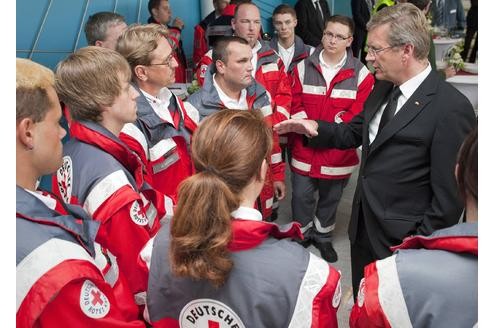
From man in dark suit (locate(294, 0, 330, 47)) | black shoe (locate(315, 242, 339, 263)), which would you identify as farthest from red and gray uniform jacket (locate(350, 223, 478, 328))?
man in dark suit (locate(294, 0, 330, 47))

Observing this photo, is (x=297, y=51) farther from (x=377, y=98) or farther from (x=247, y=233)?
(x=247, y=233)

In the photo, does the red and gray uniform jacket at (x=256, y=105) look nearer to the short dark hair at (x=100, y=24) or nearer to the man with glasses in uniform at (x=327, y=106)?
the man with glasses in uniform at (x=327, y=106)

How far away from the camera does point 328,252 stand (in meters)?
3.47

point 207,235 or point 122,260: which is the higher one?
point 207,235

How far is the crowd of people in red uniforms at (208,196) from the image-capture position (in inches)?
42.1

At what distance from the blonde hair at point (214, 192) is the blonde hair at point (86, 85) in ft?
2.13

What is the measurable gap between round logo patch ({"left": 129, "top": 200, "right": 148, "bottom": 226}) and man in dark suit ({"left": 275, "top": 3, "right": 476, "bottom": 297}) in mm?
1048

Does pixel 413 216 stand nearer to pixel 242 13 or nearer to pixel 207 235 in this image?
pixel 207 235

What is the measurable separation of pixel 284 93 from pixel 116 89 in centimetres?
183

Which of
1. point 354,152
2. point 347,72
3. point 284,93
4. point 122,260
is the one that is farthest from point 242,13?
point 122,260

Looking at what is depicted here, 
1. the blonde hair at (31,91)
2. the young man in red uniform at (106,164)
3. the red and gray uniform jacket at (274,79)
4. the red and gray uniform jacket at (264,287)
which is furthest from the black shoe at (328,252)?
the blonde hair at (31,91)

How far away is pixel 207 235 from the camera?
1.10 m

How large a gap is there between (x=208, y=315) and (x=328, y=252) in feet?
7.89

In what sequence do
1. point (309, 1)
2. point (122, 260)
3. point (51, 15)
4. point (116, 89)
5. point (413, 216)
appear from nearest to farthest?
point (122, 260), point (116, 89), point (413, 216), point (51, 15), point (309, 1)
